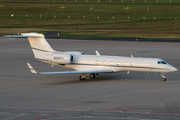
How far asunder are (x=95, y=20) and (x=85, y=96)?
3205 inches

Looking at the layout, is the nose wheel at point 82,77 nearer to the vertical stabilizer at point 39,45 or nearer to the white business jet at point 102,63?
the white business jet at point 102,63

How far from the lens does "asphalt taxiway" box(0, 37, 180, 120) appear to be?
20.5m

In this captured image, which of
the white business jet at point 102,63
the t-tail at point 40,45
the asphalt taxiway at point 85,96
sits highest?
the t-tail at point 40,45

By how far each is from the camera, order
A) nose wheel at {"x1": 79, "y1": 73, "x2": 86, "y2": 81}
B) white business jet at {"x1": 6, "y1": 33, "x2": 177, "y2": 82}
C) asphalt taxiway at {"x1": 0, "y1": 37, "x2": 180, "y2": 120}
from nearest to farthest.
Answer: asphalt taxiway at {"x1": 0, "y1": 37, "x2": 180, "y2": 120} < white business jet at {"x1": 6, "y1": 33, "x2": 177, "y2": 82} < nose wheel at {"x1": 79, "y1": 73, "x2": 86, "y2": 81}

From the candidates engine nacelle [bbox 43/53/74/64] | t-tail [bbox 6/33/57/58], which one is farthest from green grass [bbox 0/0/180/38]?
engine nacelle [bbox 43/53/74/64]

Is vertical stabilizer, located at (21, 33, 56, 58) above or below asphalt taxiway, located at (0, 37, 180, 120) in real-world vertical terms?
above

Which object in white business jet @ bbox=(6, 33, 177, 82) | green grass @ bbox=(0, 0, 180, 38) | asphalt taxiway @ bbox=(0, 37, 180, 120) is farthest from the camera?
green grass @ bbox=(0, 0, 180, 38)

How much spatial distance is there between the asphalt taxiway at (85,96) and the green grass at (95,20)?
130 ft

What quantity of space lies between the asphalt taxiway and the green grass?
3972 cm

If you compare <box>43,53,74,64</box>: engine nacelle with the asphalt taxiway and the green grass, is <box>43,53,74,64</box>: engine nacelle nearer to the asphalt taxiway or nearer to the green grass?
the asphalt taxiway

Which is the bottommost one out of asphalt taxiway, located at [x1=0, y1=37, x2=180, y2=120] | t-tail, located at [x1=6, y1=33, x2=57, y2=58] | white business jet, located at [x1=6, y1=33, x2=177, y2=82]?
asphalt taxiway, located at [x1=0, y1=37, x2=180, y2=120]

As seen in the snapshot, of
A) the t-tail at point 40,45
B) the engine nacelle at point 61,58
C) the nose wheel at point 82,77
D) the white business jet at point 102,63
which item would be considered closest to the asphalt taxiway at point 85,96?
the nose wheel at point 82,77

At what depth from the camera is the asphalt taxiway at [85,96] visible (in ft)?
67.4

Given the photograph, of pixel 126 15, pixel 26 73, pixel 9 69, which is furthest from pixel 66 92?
pixel 126 15
